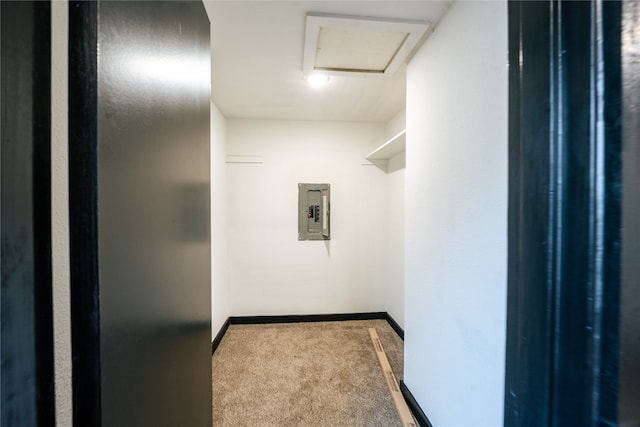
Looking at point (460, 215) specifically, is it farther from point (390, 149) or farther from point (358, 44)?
point (390, 149)

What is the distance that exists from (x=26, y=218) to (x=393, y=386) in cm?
215

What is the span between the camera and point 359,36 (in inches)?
52.8

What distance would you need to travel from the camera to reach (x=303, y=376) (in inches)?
75.5

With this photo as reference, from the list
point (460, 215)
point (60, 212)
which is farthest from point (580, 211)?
point (60, 212)

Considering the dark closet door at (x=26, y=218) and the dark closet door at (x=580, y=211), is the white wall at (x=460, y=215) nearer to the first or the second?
the dark closet door at (x=580, y=211)

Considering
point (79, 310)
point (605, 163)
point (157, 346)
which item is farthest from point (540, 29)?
point (157, 346)

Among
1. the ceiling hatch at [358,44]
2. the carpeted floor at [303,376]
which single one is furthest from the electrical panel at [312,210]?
the ceiling hatch at [358,44]

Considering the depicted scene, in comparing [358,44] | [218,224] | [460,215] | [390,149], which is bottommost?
[218,224]

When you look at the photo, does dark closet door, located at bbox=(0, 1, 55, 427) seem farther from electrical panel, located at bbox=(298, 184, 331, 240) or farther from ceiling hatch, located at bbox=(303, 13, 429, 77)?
electrical panel, located at bbox=(298, 184, 331, 240)

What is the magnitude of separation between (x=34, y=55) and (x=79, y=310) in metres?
0.44

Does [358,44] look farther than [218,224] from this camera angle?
No

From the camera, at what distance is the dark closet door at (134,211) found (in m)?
0.43

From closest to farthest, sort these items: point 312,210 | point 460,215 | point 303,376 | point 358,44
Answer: point 460,215 < point 358,44 < point 303,376 < point 312,210

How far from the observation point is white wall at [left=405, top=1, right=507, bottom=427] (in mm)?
926
